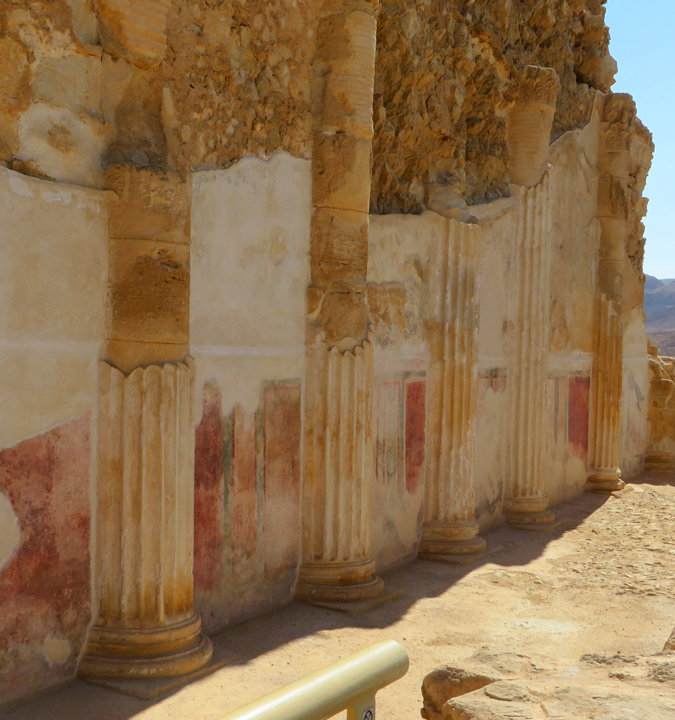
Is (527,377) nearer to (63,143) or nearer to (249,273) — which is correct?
(249,273)

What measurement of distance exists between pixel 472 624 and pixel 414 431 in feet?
5.34

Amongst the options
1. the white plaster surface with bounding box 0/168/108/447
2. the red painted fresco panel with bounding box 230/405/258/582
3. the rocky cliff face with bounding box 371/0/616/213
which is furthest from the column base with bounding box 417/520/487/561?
the white plaster surface with bounding box 0/168/108/447

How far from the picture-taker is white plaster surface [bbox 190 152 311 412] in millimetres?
4227

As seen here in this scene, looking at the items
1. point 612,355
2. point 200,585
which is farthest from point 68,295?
point 612,355

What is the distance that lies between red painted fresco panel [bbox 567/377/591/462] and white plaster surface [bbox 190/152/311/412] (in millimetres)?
4672

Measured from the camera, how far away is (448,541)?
6.19m

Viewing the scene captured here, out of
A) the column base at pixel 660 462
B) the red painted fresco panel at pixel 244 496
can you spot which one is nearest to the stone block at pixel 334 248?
the red painted fresco panel at pixel 244 496

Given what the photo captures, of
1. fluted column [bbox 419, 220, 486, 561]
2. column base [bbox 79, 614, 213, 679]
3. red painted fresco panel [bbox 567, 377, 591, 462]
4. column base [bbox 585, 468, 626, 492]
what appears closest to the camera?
column base [bbox 79, 614, 213, 679]

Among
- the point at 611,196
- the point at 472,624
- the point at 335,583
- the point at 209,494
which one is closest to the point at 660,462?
the point at 611,196

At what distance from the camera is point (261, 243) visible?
4.60 metres

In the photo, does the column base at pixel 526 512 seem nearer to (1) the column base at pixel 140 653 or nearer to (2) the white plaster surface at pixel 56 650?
(1) the column base at pixel 140 653

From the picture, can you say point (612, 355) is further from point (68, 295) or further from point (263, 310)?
point (68, 295)

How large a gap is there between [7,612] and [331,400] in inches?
86.2

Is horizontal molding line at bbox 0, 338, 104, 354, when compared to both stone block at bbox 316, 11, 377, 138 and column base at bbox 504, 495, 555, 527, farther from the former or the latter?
column base at bbox 504, 495, 555, 527
